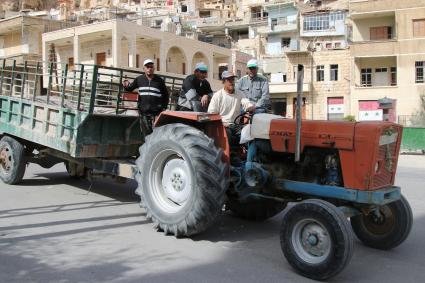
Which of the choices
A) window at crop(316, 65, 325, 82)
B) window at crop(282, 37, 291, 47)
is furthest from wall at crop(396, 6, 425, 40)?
window at crop(282, 37, 291, 47)

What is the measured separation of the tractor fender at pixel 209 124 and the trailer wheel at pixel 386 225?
5.73 ft

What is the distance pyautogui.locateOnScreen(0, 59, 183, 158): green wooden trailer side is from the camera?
313 inches

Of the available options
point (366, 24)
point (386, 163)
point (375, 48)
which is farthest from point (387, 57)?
point (386, 163)

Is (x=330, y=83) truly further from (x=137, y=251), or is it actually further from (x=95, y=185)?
(x=137, y=251)

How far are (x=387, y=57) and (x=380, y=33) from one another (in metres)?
3.38

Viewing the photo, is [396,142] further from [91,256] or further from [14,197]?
[14,197]

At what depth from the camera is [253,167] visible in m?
6.00

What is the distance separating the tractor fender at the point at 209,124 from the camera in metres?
6.18

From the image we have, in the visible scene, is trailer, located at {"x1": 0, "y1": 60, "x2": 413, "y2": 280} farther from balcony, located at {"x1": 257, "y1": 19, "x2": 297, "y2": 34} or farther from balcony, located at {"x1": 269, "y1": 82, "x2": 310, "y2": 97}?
balcony, located at {"x1": 257, "y1": 19, "x2": 297, "y2": 34}

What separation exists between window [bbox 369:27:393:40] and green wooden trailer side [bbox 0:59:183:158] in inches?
1609

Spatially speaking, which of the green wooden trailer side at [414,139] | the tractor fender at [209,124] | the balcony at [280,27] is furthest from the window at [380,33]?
the tractor fender at [209,124]

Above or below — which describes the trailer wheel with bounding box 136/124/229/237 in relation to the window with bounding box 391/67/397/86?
below

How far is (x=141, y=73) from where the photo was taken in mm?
8391

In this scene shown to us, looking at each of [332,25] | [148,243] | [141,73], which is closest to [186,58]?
[332,25]
